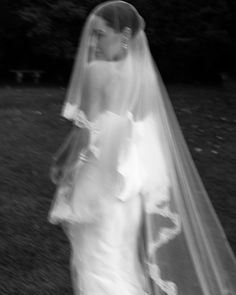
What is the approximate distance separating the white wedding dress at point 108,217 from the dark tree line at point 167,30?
11.4 metres

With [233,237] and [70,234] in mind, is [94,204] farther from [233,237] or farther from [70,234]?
[233,237]

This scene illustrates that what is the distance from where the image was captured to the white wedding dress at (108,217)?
3.07 meters

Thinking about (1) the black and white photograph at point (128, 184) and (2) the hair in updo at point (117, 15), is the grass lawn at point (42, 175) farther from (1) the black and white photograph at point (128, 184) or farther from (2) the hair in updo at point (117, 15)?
(2) the hair in updo at point (117, 15)

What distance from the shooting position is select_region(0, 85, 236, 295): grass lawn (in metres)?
4.39

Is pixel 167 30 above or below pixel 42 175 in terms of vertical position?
above

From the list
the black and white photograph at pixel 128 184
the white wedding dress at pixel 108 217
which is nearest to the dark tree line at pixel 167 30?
the black and white photograph at pixel 128 184

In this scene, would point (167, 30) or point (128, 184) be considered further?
point (167, 30)

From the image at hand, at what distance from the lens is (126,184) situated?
3.07 meters

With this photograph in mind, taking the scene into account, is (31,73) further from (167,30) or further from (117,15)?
(117,15)

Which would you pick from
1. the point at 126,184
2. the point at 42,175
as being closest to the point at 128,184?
the point at 126,184

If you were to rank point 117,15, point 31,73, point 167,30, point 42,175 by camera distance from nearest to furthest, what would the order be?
point 117,15
point 42,175
point 167,30
point 31,73

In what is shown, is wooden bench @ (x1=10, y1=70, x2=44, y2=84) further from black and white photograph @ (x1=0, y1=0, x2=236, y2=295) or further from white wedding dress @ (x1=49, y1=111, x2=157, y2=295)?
white wedding dress @ (x1=49, y1=111, x2=157, y2=295)

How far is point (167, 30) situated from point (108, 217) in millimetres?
12267

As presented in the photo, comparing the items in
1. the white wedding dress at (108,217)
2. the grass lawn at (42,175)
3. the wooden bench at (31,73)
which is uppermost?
the white wedding dress at (108,217)
